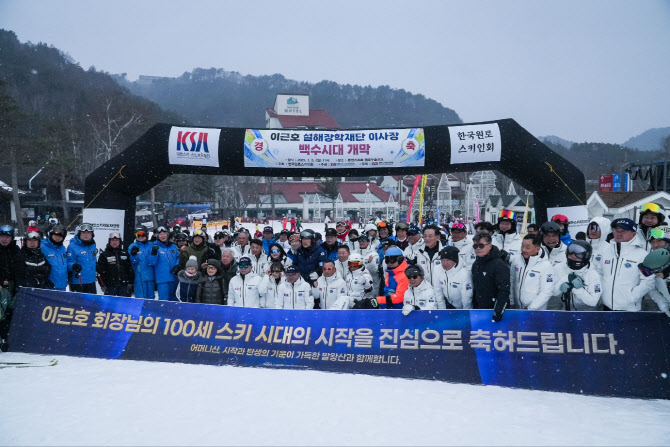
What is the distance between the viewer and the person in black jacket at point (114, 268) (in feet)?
25.8

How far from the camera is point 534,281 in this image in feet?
17.0

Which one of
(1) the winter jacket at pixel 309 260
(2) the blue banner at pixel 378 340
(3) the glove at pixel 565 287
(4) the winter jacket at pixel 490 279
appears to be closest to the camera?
(2) the blue banner at pixel 378 340

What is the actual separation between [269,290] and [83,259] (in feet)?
11.7

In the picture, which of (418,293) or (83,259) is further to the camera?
(83,259)

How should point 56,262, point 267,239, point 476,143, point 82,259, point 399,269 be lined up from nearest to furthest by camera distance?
point 399,269
point 56,262
point 82,259
point 476,143
point 267,239

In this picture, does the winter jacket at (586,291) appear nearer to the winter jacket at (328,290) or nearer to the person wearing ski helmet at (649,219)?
the person wearing ski helmet at (649,219)

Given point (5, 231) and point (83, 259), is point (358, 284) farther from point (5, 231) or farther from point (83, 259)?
point (5, 231)

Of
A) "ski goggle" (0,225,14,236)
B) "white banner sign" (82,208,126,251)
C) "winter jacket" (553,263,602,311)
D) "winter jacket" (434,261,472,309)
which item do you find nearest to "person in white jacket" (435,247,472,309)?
"winter jacket" (434,261,472,309)

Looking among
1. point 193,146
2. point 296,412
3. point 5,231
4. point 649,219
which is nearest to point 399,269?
point 296,412

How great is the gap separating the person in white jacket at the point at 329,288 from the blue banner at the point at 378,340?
1.76 ft

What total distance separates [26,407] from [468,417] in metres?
4.41

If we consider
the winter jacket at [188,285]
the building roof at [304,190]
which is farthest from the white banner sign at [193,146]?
the building roof at [304,190]

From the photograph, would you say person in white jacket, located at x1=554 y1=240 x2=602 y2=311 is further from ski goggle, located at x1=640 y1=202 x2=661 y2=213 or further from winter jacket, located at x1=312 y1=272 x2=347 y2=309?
winter jacket, located at x1=312 y1=272 x2=347 y2=309

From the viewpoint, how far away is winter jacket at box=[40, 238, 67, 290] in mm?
7059
